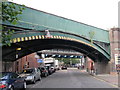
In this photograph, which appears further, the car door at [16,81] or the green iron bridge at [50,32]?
the green iron bridge at [50,32]

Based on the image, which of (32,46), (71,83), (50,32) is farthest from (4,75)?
(32,46)

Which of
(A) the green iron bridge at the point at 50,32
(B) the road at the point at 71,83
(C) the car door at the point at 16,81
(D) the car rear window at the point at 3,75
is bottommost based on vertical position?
(B) the road at the point at 71,83

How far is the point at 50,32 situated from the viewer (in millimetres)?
22719

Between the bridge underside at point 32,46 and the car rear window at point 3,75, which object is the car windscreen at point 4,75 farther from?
the bridge underside at point 32,46

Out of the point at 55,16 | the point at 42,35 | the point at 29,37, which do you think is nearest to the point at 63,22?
the point at 55,16

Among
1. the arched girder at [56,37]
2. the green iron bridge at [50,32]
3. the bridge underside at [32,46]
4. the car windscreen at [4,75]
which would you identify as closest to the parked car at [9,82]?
the car windscreen at [4,75]

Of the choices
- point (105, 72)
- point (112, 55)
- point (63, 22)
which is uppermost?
point (63, 22)

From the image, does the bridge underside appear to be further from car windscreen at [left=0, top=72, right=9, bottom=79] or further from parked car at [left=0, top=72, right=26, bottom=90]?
car windscreen at [left=0, top=72, right=9, bottom=79]

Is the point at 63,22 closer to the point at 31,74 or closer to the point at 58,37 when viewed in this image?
the point at 58,37

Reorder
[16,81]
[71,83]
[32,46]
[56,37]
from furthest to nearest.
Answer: [32,46] < [56,37] < [71,83] < [16,81]

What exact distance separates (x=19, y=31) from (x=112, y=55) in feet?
61.4

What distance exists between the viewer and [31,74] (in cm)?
1817

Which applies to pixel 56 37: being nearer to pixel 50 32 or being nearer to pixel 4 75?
pixel 50 32

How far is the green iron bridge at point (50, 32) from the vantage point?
2002cm
